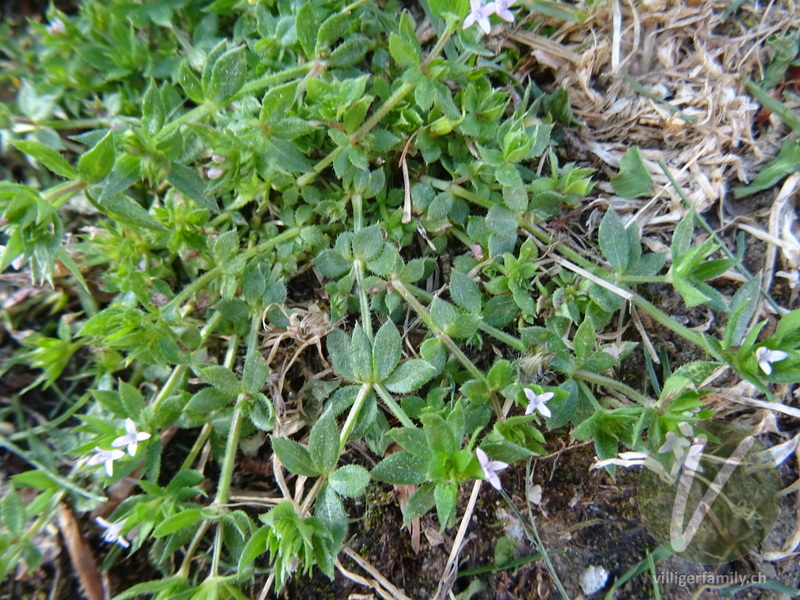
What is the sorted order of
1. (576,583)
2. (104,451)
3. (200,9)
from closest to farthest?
(104,451) → (576,583) → (200,9)

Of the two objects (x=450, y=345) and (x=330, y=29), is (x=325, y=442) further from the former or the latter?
(x=330, y=29)


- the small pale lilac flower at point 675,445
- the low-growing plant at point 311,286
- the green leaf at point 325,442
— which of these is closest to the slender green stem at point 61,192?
the low-growing plant at point 311,286

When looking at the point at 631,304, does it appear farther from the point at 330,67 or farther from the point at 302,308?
the point at 330,67

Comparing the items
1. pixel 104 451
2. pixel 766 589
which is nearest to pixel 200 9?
pixel 104 451

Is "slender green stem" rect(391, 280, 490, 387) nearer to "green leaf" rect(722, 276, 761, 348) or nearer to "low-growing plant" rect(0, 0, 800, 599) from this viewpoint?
"low-growing plant" rect(0, 0, 800, 599)

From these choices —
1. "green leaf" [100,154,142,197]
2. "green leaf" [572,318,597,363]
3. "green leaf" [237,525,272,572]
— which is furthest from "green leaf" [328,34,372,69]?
"green leaf" [237,525,272,572]
